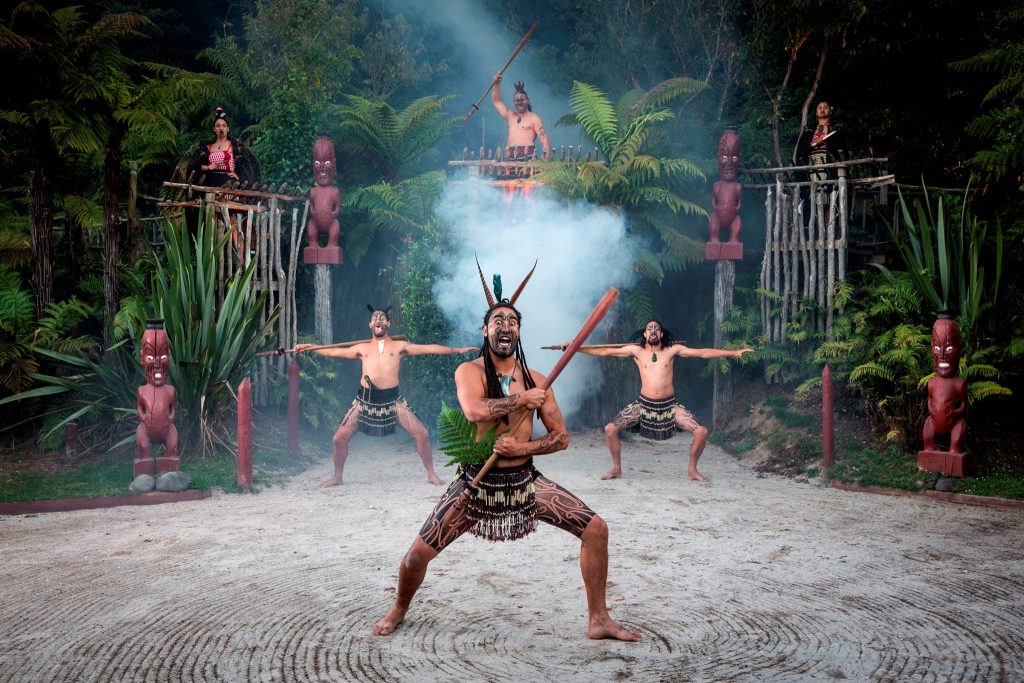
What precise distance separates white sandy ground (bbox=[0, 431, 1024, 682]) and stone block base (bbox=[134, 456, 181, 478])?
20.8 inches

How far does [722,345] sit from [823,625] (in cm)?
652

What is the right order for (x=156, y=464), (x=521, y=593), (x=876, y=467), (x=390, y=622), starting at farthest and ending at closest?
1. (x=876, y=467)
2. (x=156, y=464)
3. (x=521, y=593)
4. (x=390, y=622)

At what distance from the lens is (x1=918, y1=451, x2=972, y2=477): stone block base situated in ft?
26.1

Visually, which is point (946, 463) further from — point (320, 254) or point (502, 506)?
point (320, 254)

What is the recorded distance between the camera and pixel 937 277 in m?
9.51

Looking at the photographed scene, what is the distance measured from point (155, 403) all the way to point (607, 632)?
496 cm

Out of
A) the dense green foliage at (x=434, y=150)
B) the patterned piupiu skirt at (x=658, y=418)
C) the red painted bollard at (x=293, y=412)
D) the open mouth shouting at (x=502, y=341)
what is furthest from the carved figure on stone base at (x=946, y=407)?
the red painted bollard at (x=293, y=412)

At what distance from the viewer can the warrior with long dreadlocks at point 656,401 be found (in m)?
8.91

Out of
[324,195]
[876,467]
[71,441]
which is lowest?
[876,467]

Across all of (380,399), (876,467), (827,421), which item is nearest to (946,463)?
(876,467)

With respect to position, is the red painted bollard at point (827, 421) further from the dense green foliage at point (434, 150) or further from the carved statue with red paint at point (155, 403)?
the carved statue with red paint at point (155, 403)

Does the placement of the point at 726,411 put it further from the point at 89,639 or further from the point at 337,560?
the point at 89,639

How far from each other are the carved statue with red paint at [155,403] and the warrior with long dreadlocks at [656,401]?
3.71 m

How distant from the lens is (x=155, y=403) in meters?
8.08
